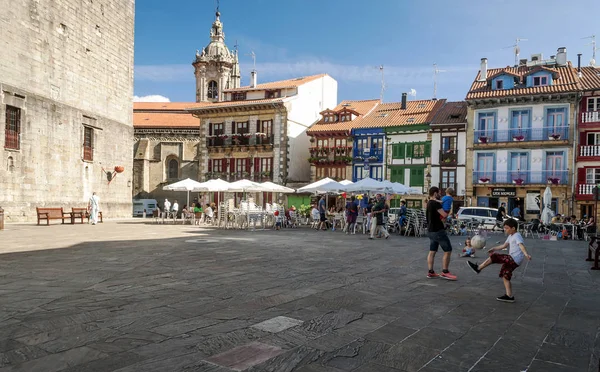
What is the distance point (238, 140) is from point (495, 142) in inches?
847

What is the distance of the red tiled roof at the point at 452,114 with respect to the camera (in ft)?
116

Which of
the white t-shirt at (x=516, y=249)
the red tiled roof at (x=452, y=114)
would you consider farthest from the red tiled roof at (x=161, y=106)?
the white t-shirt at (x=516, y=249)

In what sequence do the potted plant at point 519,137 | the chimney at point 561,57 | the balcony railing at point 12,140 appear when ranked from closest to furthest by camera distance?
the balcony railing at point 12,140, the potted plant at point 519,137, the chimney at point 561,57

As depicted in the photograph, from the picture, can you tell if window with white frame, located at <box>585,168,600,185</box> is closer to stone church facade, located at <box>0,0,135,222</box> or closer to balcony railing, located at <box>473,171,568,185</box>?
balcony railing, located at <box>473,171,568,185</box>

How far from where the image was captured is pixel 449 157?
1387 inches

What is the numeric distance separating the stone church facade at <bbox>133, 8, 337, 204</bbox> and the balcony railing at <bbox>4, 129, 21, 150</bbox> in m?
20.7

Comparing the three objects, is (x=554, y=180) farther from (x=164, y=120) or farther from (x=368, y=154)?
(x=164, y=120)

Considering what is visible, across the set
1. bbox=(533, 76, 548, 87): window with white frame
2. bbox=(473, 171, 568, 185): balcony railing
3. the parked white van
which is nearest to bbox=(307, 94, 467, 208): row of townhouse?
bbox=(473, 171, 568, 185): balcony railing

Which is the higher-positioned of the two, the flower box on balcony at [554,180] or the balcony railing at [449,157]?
the balcony railing at [449,157]

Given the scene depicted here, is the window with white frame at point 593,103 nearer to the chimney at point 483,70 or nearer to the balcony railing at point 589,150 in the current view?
the balcony railing at point 589,150

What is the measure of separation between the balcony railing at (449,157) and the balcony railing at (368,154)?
194 inches

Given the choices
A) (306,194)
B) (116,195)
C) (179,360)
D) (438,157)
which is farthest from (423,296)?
(306,194)

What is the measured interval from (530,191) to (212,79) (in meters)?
48.6

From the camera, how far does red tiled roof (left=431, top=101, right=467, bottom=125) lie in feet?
116
